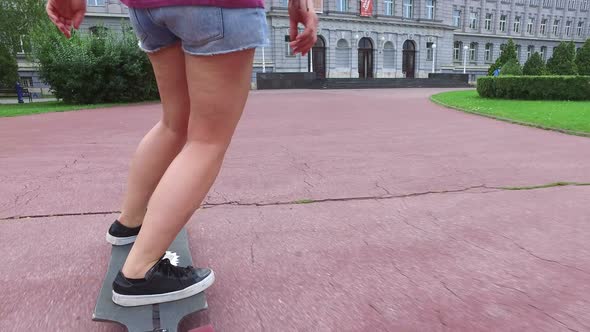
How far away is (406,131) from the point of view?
24.6 feet

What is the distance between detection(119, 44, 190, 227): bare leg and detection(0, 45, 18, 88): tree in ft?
85.9

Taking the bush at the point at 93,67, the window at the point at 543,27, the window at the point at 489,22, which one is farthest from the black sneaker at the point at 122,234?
the window at the point at 543,27

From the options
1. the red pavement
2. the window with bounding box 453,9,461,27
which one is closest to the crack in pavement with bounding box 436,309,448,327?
the red pavement

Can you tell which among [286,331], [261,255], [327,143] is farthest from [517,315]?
[327,143]

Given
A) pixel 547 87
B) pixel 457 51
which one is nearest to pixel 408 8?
pixel 457 51

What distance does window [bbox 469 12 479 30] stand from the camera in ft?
177

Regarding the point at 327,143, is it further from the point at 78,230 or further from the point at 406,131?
the point at 78,230

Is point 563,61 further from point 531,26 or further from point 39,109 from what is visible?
point 39,109

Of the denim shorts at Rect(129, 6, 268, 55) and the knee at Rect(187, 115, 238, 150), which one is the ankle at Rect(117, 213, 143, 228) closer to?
the knee at Rect(187, 115, 238, 150)

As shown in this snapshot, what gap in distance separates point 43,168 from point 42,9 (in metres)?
23.5

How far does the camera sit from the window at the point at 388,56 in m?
46.2

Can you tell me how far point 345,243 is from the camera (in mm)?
2451

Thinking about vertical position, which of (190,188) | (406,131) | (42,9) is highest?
(42,9)

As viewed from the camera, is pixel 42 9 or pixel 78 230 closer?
pixel 78 230
